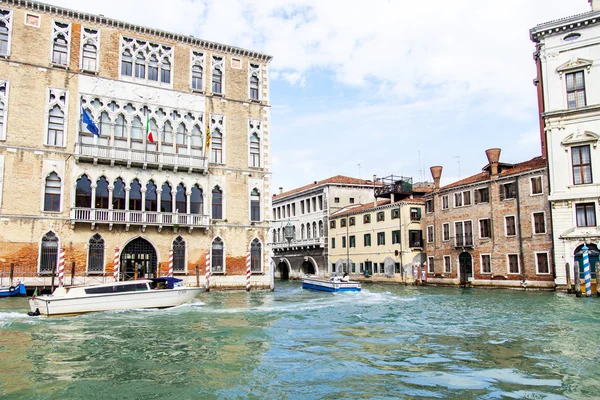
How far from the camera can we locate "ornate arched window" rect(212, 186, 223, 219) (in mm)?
24953

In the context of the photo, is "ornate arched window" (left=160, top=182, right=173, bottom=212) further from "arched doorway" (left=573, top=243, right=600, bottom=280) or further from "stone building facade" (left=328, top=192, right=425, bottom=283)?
"arched doorway" (left=573, top=243, right=600, bottom=280)

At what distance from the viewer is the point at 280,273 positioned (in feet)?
162

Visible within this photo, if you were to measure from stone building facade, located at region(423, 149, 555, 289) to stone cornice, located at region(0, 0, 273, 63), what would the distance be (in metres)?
13.4

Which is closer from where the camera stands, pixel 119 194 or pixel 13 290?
pixel 13 290

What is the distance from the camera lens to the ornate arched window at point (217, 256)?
80.7 feet

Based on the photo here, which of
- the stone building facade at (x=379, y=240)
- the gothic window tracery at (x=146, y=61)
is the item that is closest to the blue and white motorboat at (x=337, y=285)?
the stone building facade at (x=379, y=240)

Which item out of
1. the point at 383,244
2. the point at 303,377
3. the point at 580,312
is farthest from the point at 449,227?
the point at 303,377

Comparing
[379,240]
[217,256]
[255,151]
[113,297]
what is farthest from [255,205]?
[379,240]

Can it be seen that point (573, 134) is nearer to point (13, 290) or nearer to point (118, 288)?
point (118, 288)

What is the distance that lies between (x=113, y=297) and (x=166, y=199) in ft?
29.2

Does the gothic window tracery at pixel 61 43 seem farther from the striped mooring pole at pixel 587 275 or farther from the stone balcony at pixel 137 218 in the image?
the striped mooring pole at pixel 587 275

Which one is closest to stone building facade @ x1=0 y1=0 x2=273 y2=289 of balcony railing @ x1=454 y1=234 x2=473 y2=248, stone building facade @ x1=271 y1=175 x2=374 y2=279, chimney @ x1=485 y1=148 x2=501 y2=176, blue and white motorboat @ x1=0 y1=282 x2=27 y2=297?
blue and white motorboat @ x1=0 y1=282 x2=27 y2=297

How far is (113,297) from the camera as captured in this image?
1551cm

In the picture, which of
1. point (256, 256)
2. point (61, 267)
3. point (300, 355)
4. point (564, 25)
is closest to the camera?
point (300, 355)
